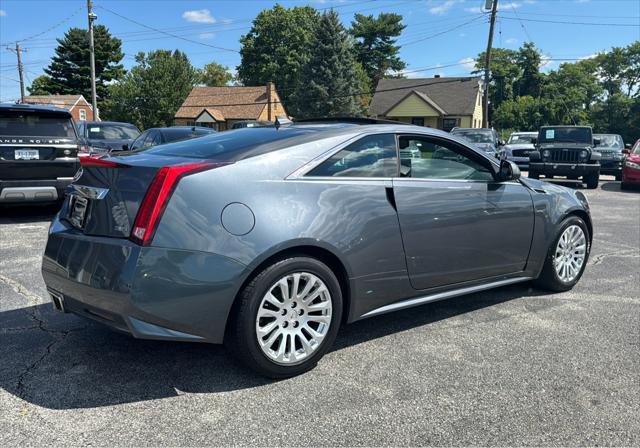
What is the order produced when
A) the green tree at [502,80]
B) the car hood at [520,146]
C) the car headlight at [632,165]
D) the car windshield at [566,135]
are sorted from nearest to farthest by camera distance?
the car headlight at [632,165] < the car windshield at [566,135] < the car hood at [520,146] < the green tree at [502,80]

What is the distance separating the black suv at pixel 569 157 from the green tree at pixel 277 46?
54.5m

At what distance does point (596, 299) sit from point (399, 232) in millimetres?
2464

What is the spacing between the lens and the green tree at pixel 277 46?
69.9 metres

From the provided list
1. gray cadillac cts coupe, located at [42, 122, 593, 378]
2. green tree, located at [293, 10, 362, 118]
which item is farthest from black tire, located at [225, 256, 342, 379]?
green tree, located at [293, 10, 362, 118]

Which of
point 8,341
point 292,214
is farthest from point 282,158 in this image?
point 8,341

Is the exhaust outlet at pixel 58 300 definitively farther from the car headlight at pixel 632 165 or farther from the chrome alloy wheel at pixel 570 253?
the car headlight at pixel 632 165

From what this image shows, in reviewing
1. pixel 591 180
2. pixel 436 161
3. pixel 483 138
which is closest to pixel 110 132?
pixel 436 161

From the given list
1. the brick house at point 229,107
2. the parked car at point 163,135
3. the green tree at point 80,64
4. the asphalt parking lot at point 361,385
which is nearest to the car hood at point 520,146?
the parked car at point 163,135

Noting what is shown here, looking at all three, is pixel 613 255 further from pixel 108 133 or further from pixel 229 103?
pixel 229 103

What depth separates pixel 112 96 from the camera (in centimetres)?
6931

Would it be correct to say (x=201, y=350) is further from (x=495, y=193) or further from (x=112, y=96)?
(x=112, y=96)

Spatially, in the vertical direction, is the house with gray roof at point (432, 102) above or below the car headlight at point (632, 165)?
above

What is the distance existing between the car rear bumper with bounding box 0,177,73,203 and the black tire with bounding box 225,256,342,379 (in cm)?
589

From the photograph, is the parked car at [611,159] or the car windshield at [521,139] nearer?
the parked car at [611,159]
